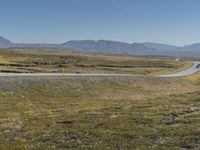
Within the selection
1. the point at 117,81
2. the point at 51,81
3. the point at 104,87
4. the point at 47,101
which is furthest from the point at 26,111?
the point at 117,81

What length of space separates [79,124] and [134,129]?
4.48 meters

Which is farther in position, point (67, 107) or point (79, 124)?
point (67, 107)

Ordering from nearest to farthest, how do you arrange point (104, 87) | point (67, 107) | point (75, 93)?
1. point (67, 107)
2. point (75, 93)
3. point (104, 87)

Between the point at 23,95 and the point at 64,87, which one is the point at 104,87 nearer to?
the point at 64,87

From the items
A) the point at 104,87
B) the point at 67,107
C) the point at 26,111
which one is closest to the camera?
the point at 26,111

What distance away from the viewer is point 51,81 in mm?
54344

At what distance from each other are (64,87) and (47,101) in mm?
9508

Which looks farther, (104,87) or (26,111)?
(104,87)

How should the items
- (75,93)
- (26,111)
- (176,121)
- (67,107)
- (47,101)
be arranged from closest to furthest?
(176,121) < (26,111) < (67,107) < (47,101) < (75,93)

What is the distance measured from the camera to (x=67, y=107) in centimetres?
3906

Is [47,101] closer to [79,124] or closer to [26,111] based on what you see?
[26,111]

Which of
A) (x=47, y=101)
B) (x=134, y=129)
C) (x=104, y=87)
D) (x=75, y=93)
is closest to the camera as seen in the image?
(x=134, y=129)

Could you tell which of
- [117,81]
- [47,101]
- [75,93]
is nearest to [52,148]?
[47,101]

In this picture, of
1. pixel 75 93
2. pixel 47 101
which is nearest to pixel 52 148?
pixel 47 101
